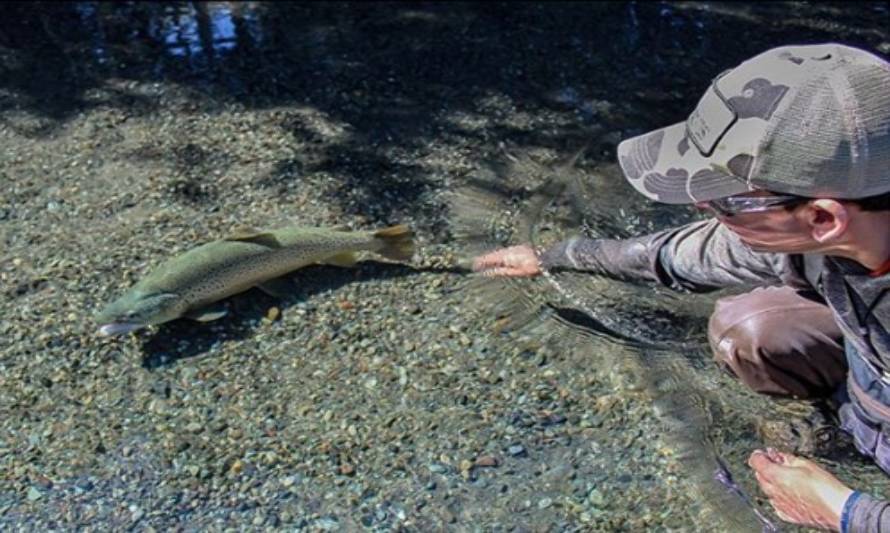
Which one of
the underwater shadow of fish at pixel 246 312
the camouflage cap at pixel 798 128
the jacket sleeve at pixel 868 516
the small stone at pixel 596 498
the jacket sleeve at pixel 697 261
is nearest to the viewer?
the camouflage cap at pixel 798 128

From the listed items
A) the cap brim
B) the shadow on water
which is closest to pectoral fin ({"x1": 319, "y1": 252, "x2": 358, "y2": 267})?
the shadow on water

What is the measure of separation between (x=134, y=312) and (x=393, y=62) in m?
2.82

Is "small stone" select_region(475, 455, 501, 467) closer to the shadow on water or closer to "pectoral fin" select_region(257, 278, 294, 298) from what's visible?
"pectoral fin" select_region(257, 278, 294, 298)

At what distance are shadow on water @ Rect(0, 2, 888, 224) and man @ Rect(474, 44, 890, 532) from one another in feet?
6.28

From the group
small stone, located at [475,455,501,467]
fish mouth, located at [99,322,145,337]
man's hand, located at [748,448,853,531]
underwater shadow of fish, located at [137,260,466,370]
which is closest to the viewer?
man's hand, located at [748,448,853,531]

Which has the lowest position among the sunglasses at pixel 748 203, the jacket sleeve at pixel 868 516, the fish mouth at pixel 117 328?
the fish mouth at pixel 117 328

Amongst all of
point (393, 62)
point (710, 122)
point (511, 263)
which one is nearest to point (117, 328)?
point (511, 263)

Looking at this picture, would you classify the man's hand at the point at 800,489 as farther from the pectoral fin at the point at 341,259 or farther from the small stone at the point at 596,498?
the pectoral fin at the point at 341,259

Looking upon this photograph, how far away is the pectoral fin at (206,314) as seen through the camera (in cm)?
424

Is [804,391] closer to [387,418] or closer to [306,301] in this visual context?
[387,418]

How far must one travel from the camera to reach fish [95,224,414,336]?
13.5ft

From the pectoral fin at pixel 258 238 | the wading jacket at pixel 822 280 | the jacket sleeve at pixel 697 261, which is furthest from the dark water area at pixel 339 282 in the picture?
the jacket sleeve at pixel 697 261

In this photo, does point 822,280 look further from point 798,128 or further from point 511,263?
point 511,263

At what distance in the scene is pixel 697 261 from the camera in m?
3.59
